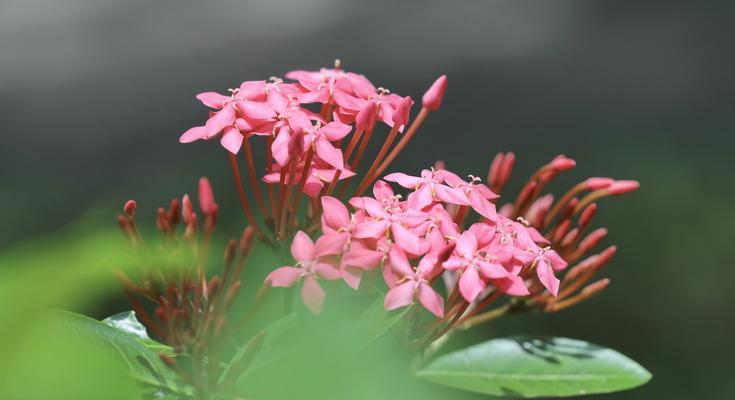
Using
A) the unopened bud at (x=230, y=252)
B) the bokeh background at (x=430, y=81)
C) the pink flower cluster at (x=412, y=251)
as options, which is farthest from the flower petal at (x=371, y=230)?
the bokeh background at (x=430, y=81)

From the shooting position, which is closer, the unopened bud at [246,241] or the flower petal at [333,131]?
the unopened bud at [246,241]

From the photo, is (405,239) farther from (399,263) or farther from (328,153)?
(328,153)

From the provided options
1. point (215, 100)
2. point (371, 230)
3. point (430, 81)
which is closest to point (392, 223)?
point (371, 230)

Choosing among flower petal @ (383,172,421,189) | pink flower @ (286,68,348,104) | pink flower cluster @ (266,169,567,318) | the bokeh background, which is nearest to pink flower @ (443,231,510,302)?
pink flower cluster @ (266,169,567,318)

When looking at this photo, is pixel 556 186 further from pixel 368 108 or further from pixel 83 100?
pixel 368 108

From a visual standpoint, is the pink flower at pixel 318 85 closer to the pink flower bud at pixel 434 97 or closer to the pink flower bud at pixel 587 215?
the pink flower bud at pixel 434 97
